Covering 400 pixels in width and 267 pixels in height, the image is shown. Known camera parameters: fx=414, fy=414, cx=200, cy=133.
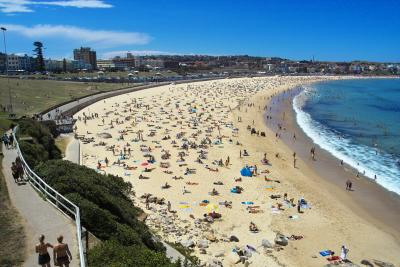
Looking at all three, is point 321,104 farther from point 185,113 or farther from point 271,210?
point 271,210

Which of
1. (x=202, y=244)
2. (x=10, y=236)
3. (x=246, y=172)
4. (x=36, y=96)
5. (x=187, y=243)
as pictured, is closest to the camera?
(x=10, y=236)

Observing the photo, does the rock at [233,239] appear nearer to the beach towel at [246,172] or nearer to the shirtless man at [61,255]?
the beach towel at [246,172]

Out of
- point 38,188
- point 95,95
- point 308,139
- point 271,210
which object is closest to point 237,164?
point 271,210

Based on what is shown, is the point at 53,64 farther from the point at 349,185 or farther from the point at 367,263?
the point at 367,263

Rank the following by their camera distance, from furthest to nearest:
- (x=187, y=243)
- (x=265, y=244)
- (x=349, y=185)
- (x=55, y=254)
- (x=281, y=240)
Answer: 1. (x=349, y=185)
2. (x=281, y=240)
3. (x=265, y=244)
4. (x=187, y=243)
5. (x=55, y=254)

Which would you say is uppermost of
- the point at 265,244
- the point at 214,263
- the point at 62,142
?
the point at 62,142

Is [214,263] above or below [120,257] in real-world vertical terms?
below

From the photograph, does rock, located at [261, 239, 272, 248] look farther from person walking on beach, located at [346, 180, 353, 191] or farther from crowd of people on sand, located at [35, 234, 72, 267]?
crowd of people on sand, located at [35, 234, 72, 267]

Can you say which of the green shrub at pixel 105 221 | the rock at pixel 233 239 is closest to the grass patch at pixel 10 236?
the green shrub at pixel 105 221

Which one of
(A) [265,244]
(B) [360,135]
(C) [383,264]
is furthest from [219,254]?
(B) [360,135]
